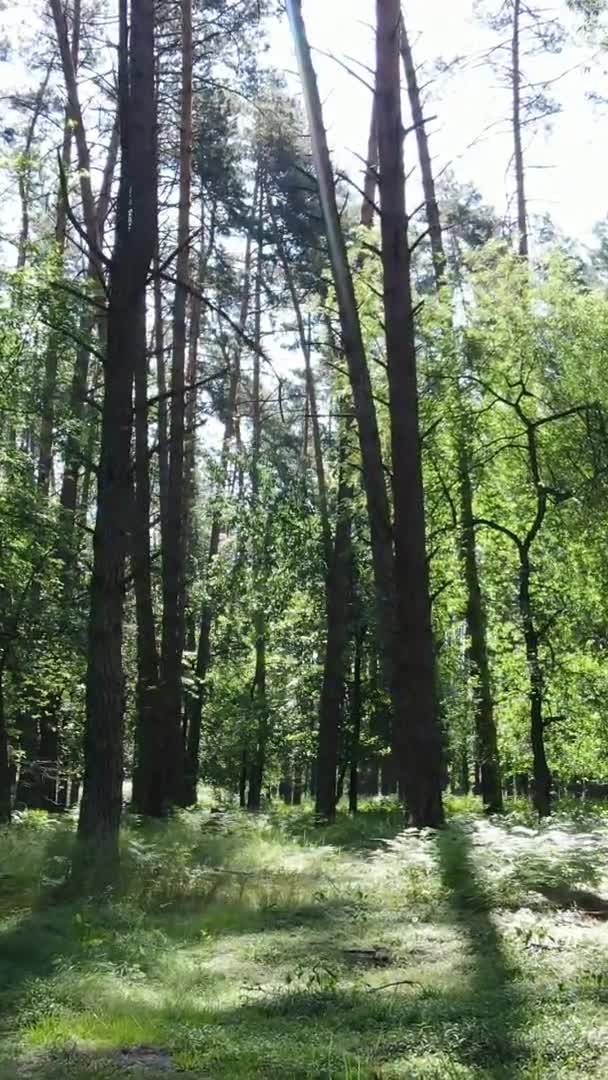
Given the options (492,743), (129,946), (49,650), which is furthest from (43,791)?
(129,946)

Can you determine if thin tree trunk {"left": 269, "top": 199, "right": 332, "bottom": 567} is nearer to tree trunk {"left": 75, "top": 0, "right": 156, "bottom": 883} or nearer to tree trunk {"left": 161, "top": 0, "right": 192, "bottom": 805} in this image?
tree trunk {"left": 161, "top": 0, "right": 192, "bottom": 805}

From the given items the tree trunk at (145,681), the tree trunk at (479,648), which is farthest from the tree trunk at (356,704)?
the tree trunk at (145,681)

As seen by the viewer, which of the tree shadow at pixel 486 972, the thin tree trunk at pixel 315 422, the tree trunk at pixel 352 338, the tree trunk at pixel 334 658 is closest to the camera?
the tree shadow at pixel 486 972

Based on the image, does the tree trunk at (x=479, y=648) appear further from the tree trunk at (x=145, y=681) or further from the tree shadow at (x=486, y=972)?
the tree shadow at (x=486, y=972)

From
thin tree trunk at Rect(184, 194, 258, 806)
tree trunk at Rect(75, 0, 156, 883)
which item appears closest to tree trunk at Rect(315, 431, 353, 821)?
thin tree trunk at Rect(184, 194, 258, 806)

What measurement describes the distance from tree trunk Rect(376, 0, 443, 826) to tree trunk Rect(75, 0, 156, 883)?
263cm

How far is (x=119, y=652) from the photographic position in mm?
8531

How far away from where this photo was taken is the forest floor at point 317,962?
354 centimetres

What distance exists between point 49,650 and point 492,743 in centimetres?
815

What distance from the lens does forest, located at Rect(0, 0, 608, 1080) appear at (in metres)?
4.42

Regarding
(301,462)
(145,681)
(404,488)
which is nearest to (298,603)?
(301,462)

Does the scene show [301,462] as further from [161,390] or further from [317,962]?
[317,962]

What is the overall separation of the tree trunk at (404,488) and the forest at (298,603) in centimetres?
3

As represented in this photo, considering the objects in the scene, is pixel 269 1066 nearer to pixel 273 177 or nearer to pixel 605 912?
pixel 605 912
